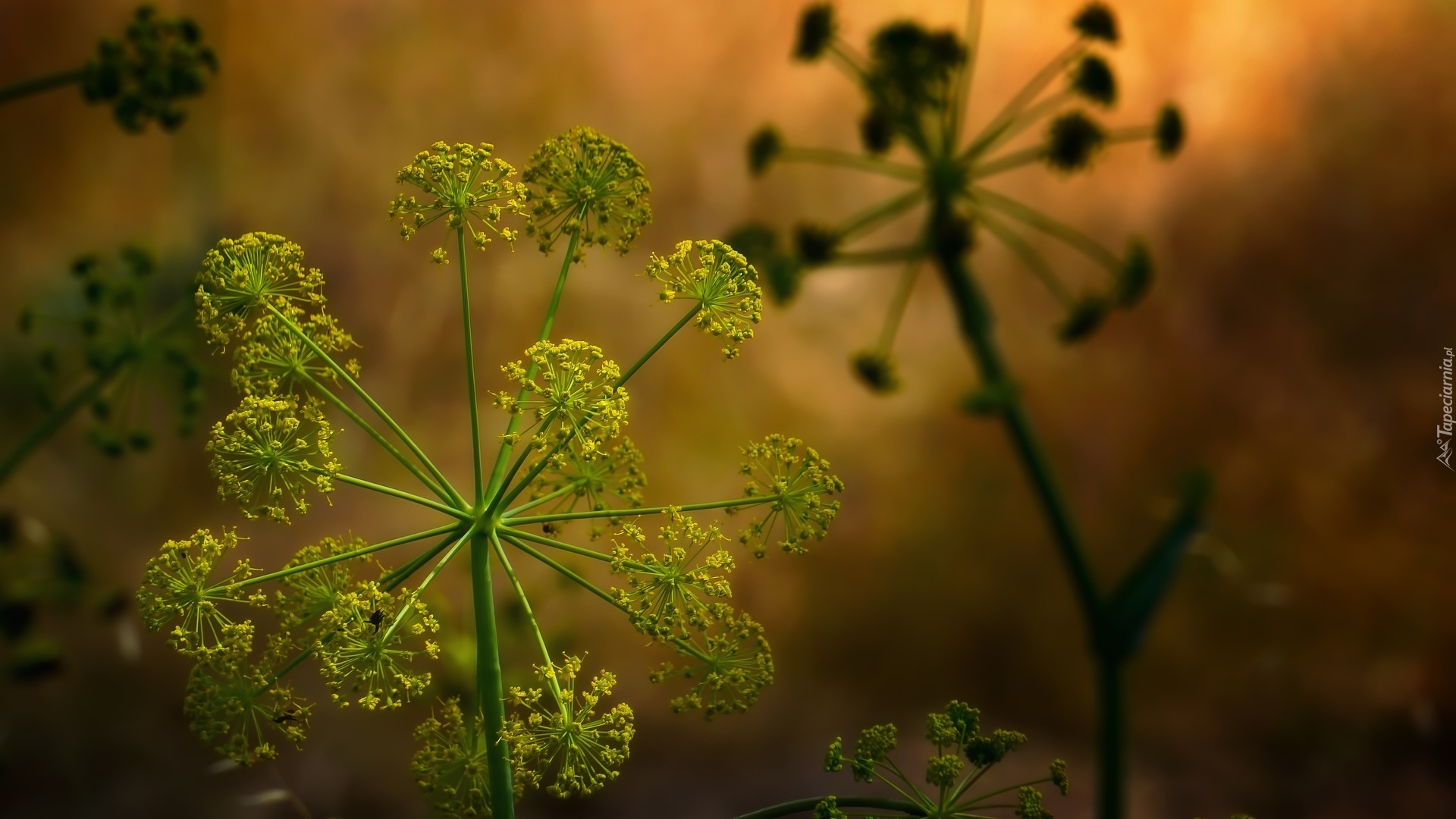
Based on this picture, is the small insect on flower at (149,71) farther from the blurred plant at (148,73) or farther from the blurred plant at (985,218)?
the blurred plant at (985,218)

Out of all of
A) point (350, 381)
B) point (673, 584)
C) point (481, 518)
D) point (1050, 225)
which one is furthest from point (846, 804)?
point (1050, 225)

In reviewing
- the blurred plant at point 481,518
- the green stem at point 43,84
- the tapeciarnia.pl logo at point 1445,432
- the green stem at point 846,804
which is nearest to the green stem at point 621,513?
the blurred plant at point 481,518

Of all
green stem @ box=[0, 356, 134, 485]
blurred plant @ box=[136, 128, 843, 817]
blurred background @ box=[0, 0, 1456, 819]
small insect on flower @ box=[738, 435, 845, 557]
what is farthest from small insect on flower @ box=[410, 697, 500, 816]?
green stem @ box=[0, 356, 134, 485]

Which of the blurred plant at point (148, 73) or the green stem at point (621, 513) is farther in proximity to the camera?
the blurred plant at point (148, 73)

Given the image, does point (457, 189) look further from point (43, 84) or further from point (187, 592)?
point (43, 84)

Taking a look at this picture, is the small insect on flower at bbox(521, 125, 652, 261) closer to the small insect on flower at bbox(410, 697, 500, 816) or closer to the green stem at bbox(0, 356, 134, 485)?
the small insect on flower at bbox(410, 697, 500, 816)

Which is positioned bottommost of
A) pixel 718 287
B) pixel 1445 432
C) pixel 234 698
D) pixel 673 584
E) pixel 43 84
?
pixel 234 698
